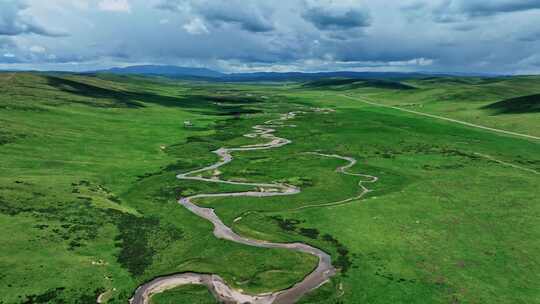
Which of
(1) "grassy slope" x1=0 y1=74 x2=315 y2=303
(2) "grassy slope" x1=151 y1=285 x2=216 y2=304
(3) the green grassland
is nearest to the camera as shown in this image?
(2) "grassy slope" x1=151 y1=285 x2=216 y2=304

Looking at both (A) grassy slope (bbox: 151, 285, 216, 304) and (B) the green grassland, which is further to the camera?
(B) the green grassland

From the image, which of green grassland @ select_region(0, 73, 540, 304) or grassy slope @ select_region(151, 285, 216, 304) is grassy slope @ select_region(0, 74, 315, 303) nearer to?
green grassland @ select_region(0, 73, 540, 304)

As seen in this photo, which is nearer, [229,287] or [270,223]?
[229,287]

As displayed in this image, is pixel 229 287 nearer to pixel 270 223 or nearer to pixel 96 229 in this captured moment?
pixel 270 223

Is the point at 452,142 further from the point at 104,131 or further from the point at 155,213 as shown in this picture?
the point at 104,131

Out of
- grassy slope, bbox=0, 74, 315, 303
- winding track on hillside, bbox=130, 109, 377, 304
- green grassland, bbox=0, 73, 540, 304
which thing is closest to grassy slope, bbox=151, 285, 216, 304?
green grassland, bbox=0, 73, 540, 304

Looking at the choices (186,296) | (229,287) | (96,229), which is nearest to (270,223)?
(229,287)

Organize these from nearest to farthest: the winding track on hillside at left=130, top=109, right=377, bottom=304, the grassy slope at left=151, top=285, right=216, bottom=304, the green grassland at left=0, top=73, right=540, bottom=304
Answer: the grassy slope at left=151, top=285, right=216, bottom=304 < the winding track on hillside at left=130, top=109, right=377, bottom=304 < the green grassland at left=0, top=73, right=540, bottom=304

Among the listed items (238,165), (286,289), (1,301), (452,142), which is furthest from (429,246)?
(452,142)

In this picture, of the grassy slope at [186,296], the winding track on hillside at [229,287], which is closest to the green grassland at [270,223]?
the grassy slope at [186,296]

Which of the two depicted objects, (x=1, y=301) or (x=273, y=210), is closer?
(x=1, y=301)

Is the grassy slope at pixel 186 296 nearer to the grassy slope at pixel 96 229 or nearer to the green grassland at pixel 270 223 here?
the green grassland at pixel 270 223
